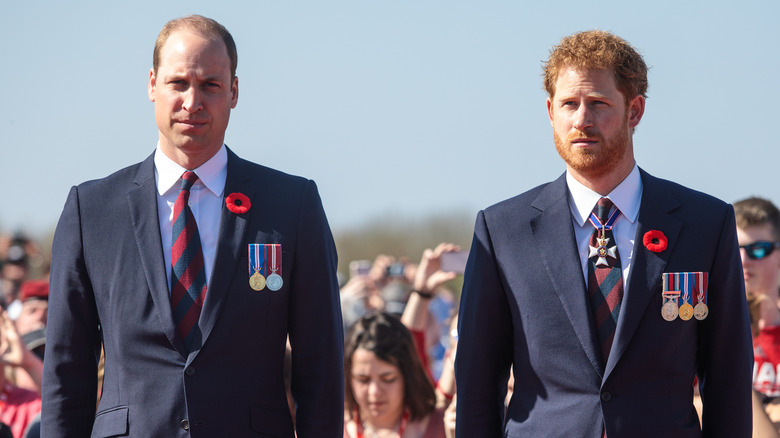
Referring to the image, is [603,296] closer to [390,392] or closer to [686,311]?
[686,311]

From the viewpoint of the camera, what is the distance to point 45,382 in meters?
3.73

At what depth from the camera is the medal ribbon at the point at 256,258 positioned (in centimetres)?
374

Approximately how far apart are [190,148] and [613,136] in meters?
1.47

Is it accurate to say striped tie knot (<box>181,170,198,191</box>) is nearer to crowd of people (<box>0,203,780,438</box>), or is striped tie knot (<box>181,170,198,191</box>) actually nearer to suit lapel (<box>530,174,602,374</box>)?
suit lapel (<box>530,174,602,374</box>)

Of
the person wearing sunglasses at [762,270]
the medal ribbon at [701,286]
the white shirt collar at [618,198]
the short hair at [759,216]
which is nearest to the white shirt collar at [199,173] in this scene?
the white shirt collar at [618,198]

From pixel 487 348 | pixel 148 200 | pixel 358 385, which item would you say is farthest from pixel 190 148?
pixel 358 385

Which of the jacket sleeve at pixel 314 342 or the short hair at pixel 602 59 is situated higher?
the short hair at pixel 602 59

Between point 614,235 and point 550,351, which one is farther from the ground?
point 614,235

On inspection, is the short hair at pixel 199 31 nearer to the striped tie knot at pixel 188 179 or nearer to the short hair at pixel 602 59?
the striped tie knot at pixel 188 179

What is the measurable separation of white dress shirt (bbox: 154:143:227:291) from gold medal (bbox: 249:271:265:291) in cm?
17

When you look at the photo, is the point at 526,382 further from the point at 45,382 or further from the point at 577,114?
the point at 45,382

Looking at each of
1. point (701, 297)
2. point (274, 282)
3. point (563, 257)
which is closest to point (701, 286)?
point (701, 297)

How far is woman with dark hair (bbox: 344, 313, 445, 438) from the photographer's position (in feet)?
20.4

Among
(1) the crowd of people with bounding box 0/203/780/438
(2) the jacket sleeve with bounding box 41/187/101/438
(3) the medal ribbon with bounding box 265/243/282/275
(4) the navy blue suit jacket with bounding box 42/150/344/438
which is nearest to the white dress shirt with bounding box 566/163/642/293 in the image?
(4) the navy blue suit jacket with bounding box 42/150/344/438
